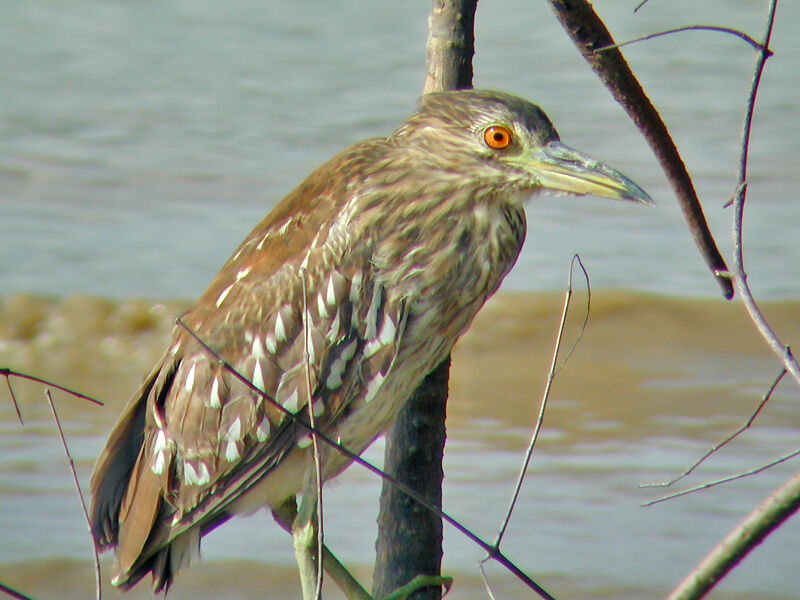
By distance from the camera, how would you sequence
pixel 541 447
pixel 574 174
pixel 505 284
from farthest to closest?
pixel 505 284
pixel 541 447
pixel 574 174

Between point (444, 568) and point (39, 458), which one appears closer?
point (444, 568)

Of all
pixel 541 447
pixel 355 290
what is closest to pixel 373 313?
pixel 355 290

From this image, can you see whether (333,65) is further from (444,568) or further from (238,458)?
(238,458)

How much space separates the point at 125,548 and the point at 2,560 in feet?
5.80

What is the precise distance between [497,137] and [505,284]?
15.2 ft

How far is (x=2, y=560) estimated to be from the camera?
4824 millimetres

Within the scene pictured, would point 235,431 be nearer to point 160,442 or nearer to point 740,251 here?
point 160,442

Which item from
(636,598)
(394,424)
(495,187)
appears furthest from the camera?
(636,598)

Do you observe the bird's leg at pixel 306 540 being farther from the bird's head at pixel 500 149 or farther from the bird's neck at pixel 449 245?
the bird's head at pixel 500 149

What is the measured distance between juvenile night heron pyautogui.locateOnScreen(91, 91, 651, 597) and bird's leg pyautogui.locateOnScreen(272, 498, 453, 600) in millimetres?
88

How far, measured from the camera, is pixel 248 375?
3152mm

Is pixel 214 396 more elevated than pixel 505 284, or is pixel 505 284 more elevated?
pixel 505 284

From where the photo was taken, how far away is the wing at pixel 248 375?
306cm

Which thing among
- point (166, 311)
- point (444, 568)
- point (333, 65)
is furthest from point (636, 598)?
point (333, 65)
